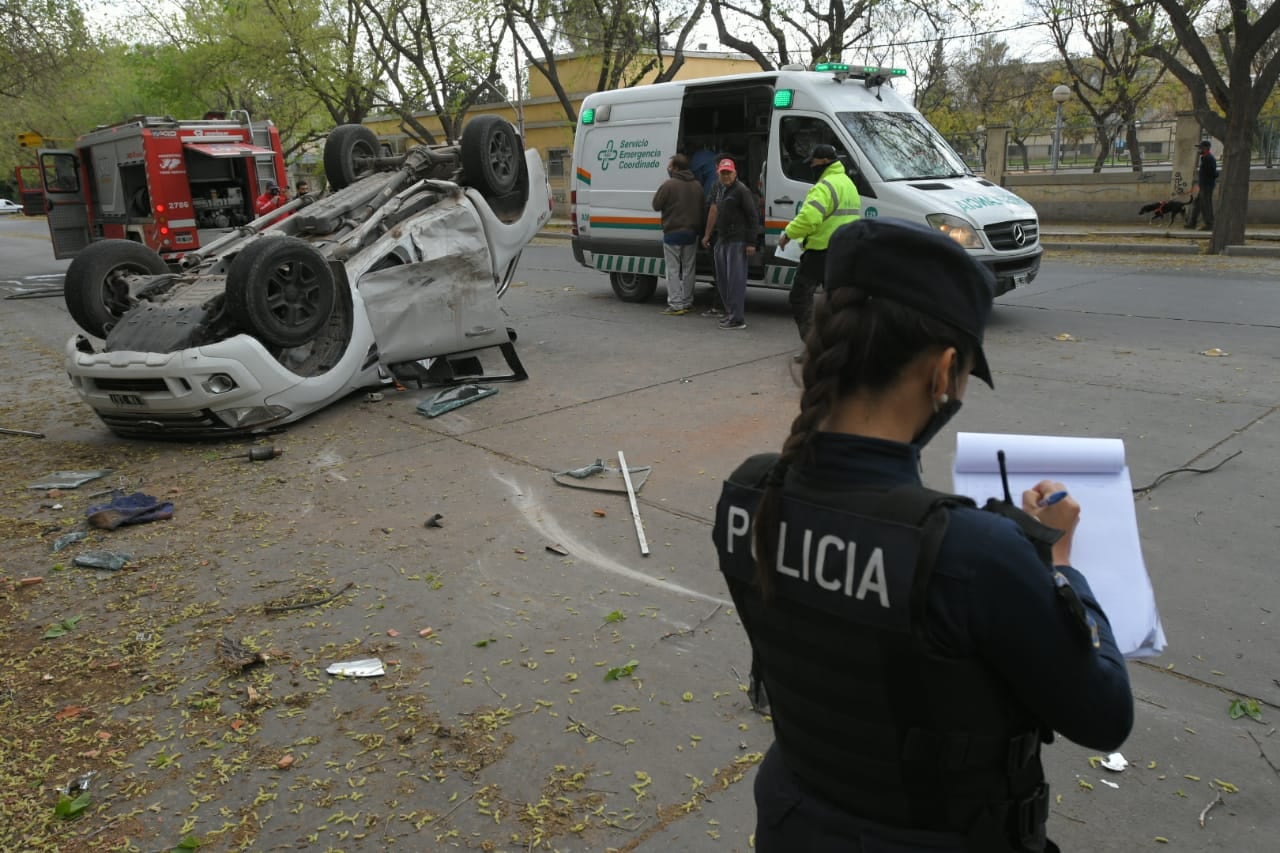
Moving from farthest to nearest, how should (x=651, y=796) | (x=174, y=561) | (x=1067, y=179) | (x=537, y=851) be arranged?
(x=1067, y=179) → (x=174, y=561) → (x=651, y=796) → (x=537, y=851)

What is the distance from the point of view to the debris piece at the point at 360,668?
375 centimetres

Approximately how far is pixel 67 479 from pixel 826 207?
21.1ft

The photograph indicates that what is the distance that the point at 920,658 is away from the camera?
3.97 feet

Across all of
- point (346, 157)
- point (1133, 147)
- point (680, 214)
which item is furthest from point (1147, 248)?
point (346, 157)

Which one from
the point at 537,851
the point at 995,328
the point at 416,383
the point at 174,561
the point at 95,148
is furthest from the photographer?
the point at 95,148

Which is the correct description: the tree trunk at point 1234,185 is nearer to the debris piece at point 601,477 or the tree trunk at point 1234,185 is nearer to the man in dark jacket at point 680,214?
the man in dark jacket at point 680,214

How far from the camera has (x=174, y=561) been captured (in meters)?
4.97

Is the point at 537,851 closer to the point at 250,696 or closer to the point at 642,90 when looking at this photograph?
the point at 250,696

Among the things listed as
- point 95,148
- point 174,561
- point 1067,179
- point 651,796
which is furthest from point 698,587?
point 1067,179

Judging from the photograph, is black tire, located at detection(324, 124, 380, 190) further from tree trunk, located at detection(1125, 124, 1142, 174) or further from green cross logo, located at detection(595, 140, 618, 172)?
tree trunk, located at detection(1125, 124, 1142, 174)

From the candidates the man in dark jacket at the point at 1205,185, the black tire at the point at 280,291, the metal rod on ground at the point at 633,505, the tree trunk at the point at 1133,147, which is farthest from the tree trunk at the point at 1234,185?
the black tire at the point at 280,291

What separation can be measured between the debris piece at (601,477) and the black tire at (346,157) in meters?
5.68

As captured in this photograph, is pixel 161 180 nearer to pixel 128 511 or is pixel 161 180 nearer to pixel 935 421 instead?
pixel 128 511

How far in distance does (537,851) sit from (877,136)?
9346mm
